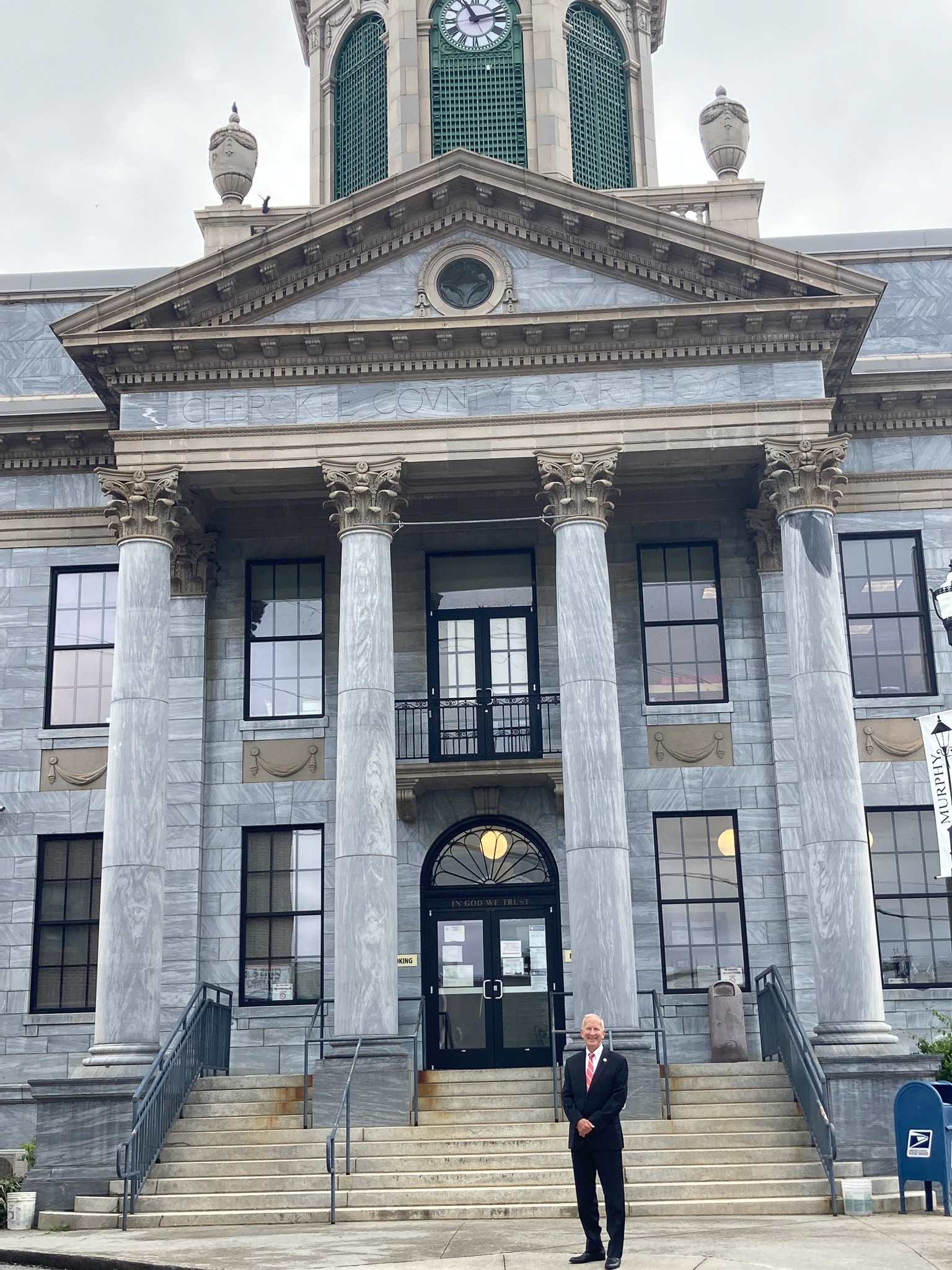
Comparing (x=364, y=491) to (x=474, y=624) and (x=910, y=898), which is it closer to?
(x=474, y=624)

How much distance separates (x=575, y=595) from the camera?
19750 millimetres

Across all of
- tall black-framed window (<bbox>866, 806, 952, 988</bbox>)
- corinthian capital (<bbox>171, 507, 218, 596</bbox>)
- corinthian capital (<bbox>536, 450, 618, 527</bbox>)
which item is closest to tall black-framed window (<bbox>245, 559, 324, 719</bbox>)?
corinthian capital (<bbox>171, 507, 218, 596</bbox>)

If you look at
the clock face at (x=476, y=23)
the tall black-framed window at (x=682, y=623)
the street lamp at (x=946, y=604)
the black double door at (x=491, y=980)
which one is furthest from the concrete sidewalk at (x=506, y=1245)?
the clock face at (x=476, y=23)

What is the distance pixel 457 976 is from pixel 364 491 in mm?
7451

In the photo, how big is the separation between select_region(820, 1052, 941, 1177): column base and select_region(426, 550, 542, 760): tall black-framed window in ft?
23.4

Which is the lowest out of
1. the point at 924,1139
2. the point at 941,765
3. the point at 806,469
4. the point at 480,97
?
the point at 924,1139

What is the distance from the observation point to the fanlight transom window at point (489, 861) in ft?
73.8

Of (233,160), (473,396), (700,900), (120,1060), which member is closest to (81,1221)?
(120,1060)

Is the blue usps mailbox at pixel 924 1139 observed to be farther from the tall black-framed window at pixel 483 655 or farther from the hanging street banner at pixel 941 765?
the tall black-framed window at pixel 483 655

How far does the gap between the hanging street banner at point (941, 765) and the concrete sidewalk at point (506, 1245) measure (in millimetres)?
4056

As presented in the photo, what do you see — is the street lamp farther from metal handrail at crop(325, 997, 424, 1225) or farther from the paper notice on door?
the paper notice on door

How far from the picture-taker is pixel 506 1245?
1258cm

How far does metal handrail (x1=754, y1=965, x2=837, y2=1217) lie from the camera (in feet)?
52.4

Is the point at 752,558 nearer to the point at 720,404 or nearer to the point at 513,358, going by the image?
the point at 720,404
